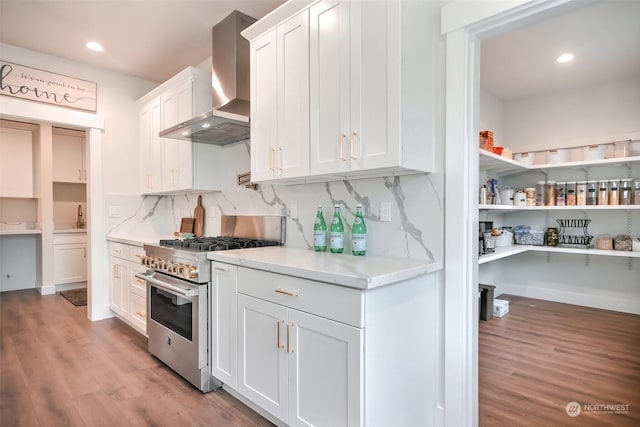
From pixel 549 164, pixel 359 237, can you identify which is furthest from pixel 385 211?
pixel 549 164

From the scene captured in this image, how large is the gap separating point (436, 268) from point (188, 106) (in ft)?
8.54

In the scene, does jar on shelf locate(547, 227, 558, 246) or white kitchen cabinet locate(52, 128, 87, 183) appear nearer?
jar on shelf locate(547, 227, 558, 246)

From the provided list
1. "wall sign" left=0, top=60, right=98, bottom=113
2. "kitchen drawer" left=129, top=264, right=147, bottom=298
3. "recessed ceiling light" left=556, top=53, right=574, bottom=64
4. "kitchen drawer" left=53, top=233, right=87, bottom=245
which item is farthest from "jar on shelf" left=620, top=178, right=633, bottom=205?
"kitchen drawer" left=53, top=233, right=87, bottom=245

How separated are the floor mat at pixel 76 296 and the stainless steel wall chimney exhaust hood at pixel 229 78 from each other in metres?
3.01

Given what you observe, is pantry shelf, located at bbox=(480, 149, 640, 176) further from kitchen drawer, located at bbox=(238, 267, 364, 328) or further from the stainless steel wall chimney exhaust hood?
Result: kitchen drawer, located at bbox=(238, 267, 364, 328)

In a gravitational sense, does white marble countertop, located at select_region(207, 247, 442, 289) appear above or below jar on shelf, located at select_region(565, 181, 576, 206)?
below

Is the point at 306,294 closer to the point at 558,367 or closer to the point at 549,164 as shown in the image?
the point at 558,367

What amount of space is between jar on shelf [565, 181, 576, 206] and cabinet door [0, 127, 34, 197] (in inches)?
283

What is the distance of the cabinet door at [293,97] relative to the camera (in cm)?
202

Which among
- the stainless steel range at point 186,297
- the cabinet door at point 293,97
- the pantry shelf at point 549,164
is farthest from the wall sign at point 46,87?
the pantry shelf at point 549,164

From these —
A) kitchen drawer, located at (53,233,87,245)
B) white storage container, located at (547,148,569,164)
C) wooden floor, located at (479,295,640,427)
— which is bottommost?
wooden floor, located at (479,295,640,427)

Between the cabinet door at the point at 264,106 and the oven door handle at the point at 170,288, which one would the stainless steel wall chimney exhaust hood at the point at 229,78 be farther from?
the oven door handle at the point at 170,288

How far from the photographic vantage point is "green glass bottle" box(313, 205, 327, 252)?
2.27 meters

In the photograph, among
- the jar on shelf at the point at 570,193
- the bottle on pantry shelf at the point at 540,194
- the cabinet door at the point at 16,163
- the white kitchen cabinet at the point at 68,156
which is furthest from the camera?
the white kitchen cabinet at the point at 68,156
